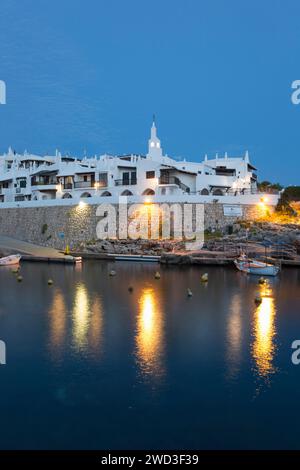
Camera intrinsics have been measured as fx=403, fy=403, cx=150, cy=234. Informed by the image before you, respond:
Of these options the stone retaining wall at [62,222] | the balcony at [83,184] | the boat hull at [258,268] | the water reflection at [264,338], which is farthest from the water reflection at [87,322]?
the balcony at [83,184]

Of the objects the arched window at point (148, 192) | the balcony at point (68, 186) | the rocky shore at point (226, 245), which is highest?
the balcony at point (68, 186)

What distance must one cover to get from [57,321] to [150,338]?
5.33m

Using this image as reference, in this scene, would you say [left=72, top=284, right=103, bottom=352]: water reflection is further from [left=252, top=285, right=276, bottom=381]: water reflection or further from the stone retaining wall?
the stone retaining wall

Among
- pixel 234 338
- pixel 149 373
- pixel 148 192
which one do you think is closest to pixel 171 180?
pixel 148 192

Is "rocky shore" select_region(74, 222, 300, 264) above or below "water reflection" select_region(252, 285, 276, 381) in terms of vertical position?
above

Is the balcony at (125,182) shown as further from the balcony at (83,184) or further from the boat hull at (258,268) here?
the boat hull at (258,268)

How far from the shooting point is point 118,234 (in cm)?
5100

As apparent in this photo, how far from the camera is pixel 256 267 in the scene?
3547cm

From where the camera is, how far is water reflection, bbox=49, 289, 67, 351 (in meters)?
16.5

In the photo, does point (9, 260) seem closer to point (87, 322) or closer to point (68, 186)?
point (68, 186)

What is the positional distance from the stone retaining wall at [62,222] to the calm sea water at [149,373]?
24.8 m

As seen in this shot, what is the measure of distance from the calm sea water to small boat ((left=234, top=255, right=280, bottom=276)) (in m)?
8.84

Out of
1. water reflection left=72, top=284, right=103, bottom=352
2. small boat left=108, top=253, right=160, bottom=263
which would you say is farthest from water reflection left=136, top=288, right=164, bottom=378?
small boat left=108, top=253, right=160, bottom=263

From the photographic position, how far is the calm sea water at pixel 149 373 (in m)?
9.90
